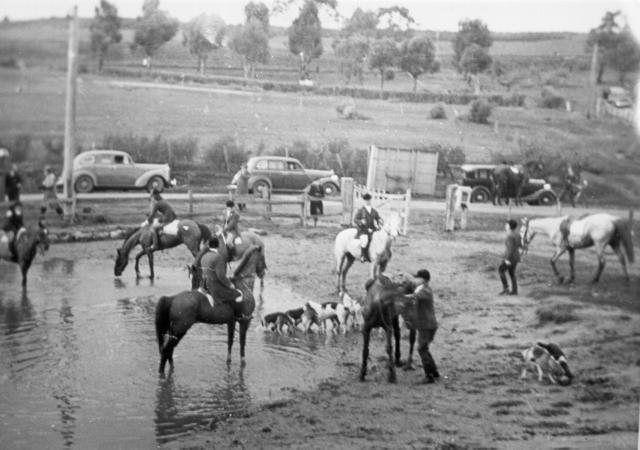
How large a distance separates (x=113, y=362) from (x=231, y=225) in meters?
1.22

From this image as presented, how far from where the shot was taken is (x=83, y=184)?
6.48 metres

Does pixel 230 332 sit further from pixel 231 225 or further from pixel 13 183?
pixel 13 183

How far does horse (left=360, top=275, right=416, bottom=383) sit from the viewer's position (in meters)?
6.25

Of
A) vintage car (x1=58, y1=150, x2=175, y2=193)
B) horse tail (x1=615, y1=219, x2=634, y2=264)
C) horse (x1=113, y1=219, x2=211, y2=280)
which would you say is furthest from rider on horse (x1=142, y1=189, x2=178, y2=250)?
horse tail (x1=615, y1=219, x2=634, y2=264)

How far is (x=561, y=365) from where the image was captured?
247 inches

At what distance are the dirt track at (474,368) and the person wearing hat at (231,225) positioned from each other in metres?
0.27

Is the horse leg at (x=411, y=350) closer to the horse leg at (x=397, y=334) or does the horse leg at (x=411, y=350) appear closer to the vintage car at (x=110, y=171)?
the horse leg at (x=397, y=334)

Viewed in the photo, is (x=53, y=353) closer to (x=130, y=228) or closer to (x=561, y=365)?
(x=130, y=228)

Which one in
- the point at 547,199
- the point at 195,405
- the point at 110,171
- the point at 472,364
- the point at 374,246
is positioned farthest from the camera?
the point at 547,199

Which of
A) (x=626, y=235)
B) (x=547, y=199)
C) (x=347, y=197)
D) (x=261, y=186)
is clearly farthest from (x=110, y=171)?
(x=626, y=235)

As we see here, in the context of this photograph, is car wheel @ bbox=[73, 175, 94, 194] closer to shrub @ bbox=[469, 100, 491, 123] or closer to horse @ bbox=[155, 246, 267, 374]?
horse @ bbox=[155, 246, 267, 374]

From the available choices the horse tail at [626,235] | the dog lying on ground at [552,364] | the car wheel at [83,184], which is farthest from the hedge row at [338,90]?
the dog lying on ground at [552,364]

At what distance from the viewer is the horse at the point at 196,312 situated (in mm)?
6113

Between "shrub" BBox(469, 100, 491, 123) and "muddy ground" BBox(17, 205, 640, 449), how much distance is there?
0.69 m
